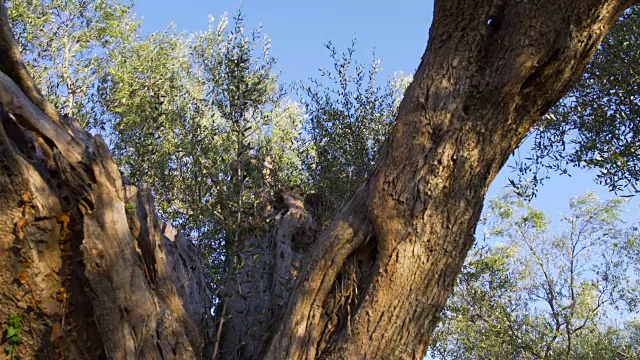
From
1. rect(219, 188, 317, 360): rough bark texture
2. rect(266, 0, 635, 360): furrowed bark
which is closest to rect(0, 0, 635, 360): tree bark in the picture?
rect(266, 0, 635, 360): furrowed bark

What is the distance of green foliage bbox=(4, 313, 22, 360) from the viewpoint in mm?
4164

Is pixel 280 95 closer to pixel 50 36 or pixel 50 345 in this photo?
pixel 50 36

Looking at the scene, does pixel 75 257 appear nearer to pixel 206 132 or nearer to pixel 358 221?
pixel 358 221

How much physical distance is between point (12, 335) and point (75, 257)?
2.12 feet

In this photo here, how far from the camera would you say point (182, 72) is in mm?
11633

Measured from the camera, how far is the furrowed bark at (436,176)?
420 cm

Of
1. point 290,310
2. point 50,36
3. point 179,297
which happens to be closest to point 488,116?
point 290,310

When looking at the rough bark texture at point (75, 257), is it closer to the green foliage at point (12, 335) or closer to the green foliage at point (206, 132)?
the green foliage at point (12, 335)

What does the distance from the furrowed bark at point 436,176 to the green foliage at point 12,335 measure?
174 cm

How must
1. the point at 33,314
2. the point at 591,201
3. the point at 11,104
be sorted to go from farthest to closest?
1. the point at 591,201
2. the point at 11,104
3. the point at 33,314

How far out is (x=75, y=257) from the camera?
4.39m

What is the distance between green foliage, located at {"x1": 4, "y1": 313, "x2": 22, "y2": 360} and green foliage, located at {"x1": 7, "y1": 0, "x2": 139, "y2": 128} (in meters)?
7.14

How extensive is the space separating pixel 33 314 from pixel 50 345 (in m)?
0.24

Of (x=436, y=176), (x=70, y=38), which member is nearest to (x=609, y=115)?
(x=436, y=176)
